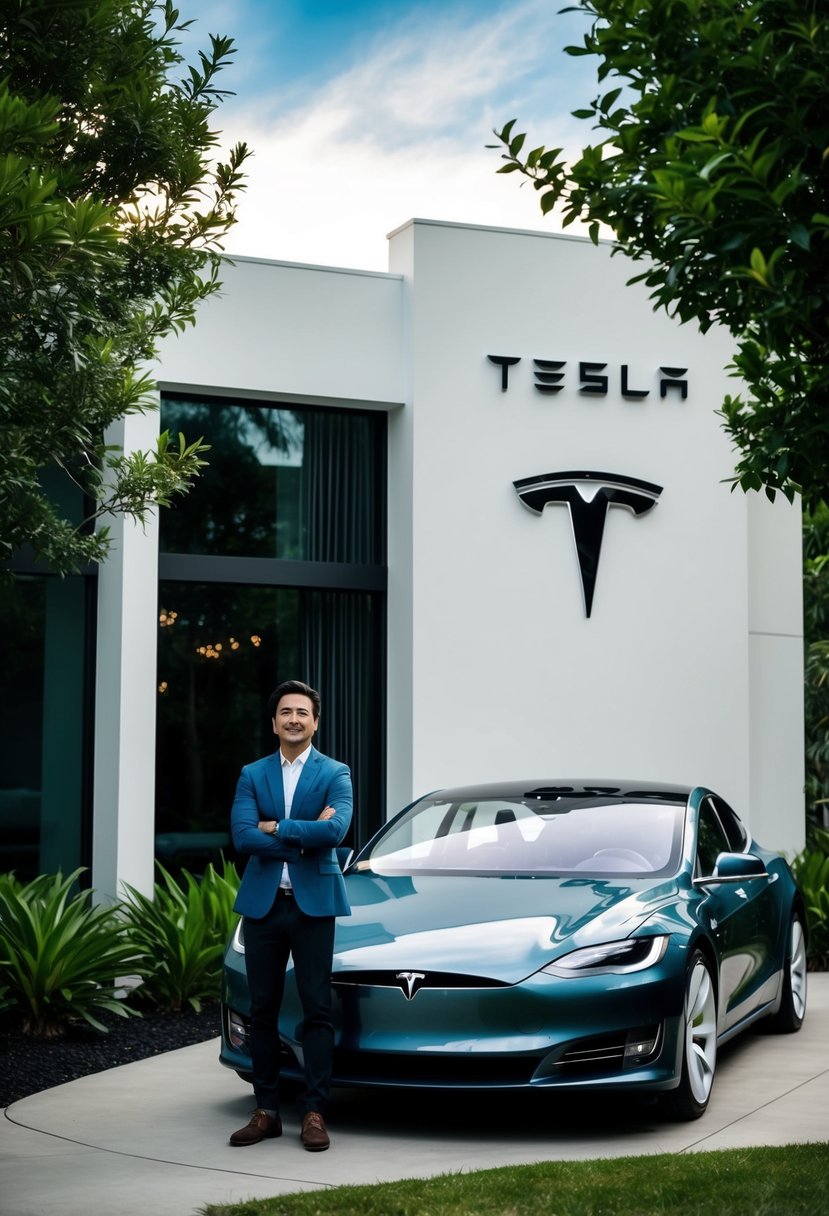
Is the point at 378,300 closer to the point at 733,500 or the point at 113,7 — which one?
the point at 733,500

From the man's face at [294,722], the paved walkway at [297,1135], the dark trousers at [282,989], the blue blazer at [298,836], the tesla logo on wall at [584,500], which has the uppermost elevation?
the tesla logo on wall at [584,500]

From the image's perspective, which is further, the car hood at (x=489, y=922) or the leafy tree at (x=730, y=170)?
the car hood at (x=489, y=922)

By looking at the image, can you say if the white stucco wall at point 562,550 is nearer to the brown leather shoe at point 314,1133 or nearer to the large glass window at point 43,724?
the large glass window at point 43,724

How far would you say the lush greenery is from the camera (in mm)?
9211

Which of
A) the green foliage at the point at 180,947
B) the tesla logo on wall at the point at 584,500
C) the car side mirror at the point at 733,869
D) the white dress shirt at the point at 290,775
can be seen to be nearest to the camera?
the white dress shirt at the point at 290,775

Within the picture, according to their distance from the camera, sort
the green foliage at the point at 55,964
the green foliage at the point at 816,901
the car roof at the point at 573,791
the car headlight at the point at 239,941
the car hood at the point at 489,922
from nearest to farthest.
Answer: the car hood at the point at 489,922
the car headlight at the point at 239,941
the car roof at the point at 573,791
the green foliage at the point at 55,964
the green foliage at the point at 816,901

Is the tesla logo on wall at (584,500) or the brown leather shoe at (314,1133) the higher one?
the tesla logo on wall at (584,500)

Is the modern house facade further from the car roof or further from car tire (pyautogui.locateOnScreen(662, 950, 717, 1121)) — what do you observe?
car tire (pyautogui.locateOnScreen(662, 950, 717, 1121))

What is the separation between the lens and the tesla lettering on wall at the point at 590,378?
1365 cm

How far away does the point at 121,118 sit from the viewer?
7406mm

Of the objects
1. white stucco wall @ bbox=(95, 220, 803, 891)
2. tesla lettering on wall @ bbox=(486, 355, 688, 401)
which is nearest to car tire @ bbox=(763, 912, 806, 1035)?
white stucco wall @ bbox=(95, 220, 803, 891)

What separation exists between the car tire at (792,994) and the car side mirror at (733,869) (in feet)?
4.53

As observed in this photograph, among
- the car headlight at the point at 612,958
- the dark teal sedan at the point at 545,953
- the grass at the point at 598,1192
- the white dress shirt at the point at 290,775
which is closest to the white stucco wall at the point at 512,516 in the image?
the dark teal sedan at the point at 545,953

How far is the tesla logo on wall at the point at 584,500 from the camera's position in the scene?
13602mm
